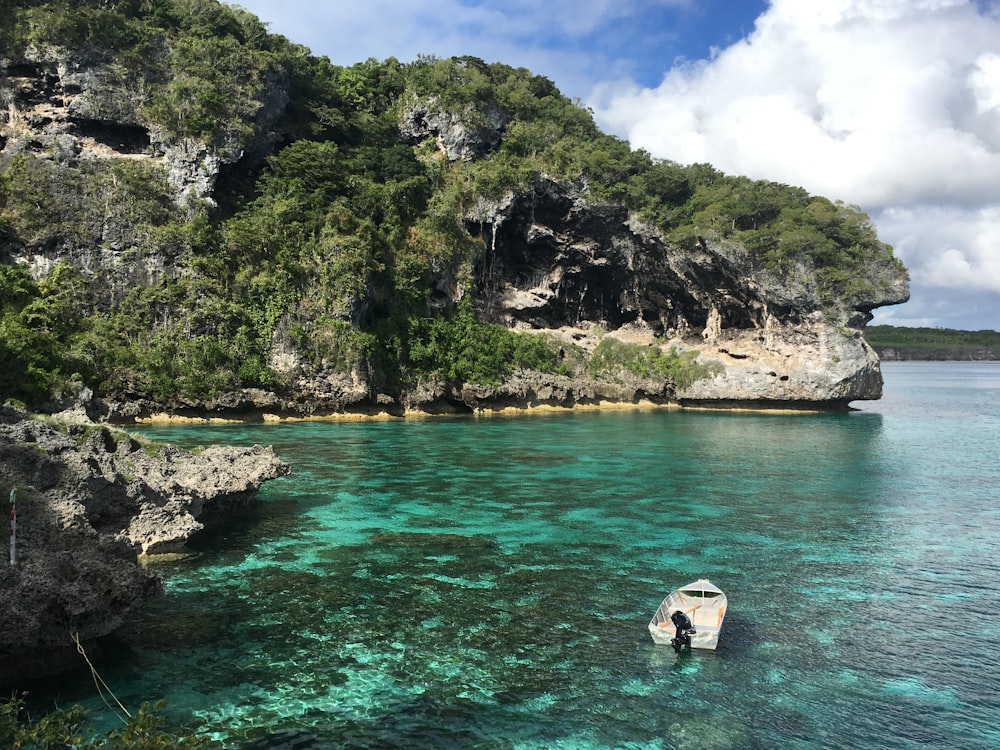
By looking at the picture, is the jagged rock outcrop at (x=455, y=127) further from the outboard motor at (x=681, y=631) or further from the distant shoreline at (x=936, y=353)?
the distant shoreline at (x=936, y=353)

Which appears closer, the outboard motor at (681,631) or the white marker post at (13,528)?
the white marker post at (13,528)

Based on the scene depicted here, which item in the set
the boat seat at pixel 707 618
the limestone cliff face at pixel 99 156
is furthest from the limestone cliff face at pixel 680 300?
the boat seat at pixel 707 618

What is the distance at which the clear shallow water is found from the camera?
8.64m

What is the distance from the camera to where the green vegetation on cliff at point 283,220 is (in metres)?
41.2

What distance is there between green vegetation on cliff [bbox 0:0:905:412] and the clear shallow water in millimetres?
20600

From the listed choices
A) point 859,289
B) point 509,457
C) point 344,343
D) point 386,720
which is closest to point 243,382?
point 344,343

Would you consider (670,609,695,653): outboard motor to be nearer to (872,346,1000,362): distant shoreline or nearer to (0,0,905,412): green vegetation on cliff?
(0,0,905,412): green vegetation on cliff

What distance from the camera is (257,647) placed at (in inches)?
407

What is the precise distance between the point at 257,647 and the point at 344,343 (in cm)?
3569

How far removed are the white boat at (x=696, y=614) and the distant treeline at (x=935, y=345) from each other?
7542 inches

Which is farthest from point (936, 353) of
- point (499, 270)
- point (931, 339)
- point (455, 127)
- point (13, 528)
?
point (13, 528)

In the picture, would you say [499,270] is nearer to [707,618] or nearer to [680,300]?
[680,300]

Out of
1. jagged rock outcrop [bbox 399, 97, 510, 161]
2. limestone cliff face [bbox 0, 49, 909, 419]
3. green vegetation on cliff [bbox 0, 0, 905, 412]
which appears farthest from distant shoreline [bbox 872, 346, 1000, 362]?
jagged rock outcrop [bbox 399, 97, 510, 161]

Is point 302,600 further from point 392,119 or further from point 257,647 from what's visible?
point 392,119
